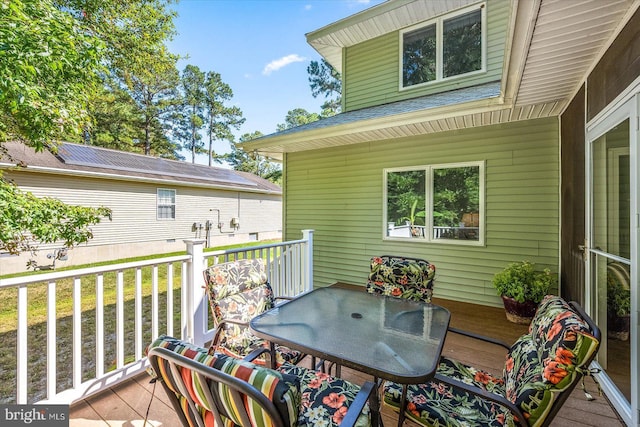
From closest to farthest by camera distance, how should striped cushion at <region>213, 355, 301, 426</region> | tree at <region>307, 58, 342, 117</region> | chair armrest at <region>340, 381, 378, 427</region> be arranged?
striped cushion at <region>213, 355, 301, 426</region>
chair armrest at <region>340, 381, 378, 427</region>
tree at <region>307, 58, 342, 117</region>

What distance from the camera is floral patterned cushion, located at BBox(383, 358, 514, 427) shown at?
4.77 feet

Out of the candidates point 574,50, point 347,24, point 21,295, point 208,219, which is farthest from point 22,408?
point 208,219

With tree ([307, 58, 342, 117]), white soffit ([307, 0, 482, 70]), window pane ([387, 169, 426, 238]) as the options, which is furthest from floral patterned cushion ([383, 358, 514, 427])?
tree ([307, 58, 342, 117])

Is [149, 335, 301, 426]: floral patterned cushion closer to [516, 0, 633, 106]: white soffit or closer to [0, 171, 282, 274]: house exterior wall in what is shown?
[516, 0, 633, 106]: white soffit

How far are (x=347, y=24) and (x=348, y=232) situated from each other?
4410mm

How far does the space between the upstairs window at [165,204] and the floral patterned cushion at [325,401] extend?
1091 centimetres

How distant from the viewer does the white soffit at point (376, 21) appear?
205 inches

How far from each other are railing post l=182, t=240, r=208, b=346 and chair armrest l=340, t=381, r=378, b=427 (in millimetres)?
2050

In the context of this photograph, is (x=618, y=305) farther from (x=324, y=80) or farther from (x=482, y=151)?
(x=324, y=80)

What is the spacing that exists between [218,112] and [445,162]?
22713 millimetres

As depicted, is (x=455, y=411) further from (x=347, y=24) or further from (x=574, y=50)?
(x=347, y=24)

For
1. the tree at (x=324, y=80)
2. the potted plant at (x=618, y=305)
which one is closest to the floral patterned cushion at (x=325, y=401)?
the potted plant at (x=618, y=305)

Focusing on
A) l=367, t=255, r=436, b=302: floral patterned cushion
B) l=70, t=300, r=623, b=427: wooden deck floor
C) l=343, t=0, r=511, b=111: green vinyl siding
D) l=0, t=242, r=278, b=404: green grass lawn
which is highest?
l=343, t=0, r=511, b=111: green vinyl siding

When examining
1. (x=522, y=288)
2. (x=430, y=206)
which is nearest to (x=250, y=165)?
(x=430, y=206)
